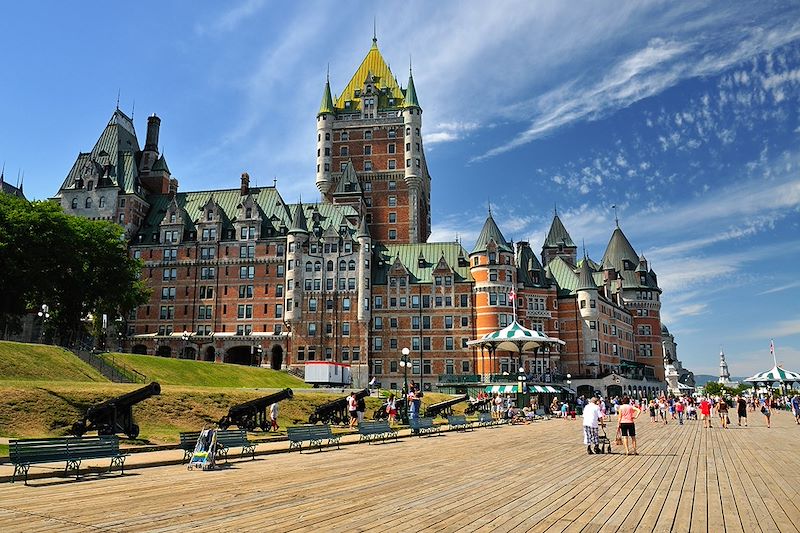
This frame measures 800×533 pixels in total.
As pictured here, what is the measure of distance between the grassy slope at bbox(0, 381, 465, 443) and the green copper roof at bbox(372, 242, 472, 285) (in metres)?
44.7

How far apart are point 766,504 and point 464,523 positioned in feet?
23.9

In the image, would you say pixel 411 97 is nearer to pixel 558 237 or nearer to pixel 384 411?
pixel 558 237

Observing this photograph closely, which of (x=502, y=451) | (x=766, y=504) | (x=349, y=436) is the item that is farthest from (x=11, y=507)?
(x=349, y=436)

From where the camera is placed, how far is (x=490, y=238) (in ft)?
282

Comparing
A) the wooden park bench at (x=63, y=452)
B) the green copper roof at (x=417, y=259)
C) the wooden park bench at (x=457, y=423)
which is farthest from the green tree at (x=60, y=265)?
the wooden park bench at (x=63, y=452)

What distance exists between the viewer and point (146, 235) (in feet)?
304

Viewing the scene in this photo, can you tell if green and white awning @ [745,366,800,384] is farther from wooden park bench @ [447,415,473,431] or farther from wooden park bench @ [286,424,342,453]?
wooden park bench @ [286,424,342,453]

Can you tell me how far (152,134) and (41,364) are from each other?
A: 210 ft

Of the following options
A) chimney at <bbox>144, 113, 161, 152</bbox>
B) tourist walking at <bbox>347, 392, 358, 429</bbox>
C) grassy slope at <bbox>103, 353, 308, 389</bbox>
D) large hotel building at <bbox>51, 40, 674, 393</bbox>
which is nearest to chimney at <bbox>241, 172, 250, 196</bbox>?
large hotel building at <bbox>51, 40, 674, 393</bbox>

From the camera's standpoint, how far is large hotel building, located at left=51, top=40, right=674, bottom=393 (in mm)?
84875

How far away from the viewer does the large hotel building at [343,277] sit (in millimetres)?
84875

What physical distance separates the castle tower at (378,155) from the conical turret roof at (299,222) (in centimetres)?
936

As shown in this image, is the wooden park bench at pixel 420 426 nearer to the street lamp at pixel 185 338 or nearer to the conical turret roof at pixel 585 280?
the street lamp at pixel 185 338

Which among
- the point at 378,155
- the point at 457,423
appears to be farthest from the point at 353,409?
the point at 378,155
